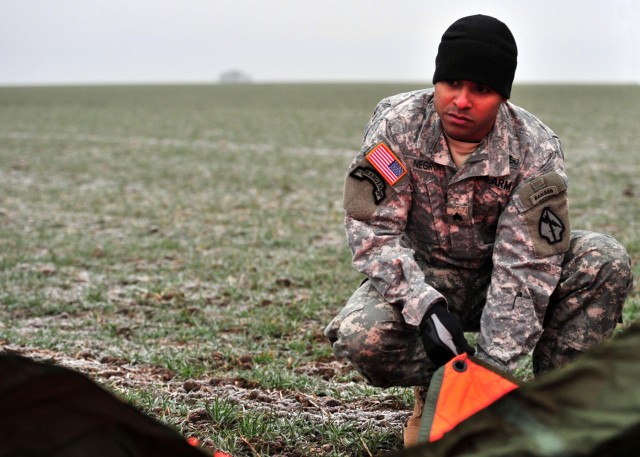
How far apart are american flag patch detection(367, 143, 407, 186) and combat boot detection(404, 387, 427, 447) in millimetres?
835

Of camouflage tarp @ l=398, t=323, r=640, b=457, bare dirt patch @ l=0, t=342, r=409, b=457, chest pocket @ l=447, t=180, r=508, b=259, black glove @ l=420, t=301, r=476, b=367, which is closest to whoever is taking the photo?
camouflage tarp @ l=398, t=323, r=640, b=457

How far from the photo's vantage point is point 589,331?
300 cm

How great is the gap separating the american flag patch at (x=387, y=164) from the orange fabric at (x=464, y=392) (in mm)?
879

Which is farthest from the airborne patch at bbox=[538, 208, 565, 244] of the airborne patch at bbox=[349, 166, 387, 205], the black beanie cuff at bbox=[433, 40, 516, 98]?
the airborne patch at bbox=[349, 166, 387, 205]

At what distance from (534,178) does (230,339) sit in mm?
2032

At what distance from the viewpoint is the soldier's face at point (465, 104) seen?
285 centimetres

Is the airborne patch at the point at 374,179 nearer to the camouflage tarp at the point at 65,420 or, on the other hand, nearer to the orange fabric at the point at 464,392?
the orange fabric at the point at 464,392

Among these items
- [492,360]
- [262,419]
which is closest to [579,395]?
[492,360]

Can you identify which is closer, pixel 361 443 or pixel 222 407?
pixel 361 443

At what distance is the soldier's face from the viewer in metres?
2.85

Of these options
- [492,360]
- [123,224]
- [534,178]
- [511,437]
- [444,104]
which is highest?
[444,104]

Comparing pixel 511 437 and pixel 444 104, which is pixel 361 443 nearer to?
pixel 444 104

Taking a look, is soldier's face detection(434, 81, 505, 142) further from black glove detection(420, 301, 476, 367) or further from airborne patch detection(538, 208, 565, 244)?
black glove detection(420, 301, 476, 367)

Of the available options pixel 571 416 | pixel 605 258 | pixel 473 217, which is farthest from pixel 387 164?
pixel 571 416
